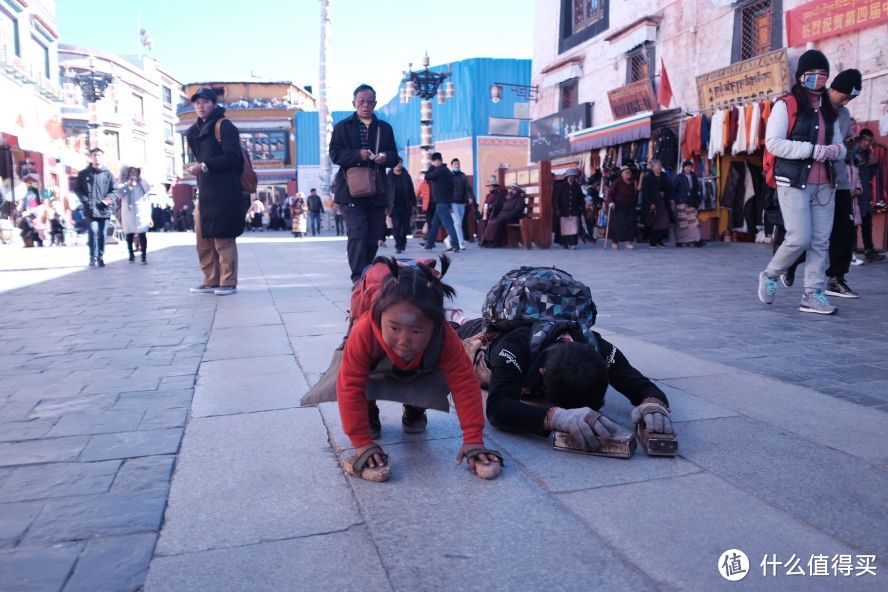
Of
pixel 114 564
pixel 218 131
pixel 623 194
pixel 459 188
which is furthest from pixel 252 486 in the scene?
pixel 459 188

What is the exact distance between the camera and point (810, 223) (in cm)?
533

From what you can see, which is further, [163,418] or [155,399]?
[155,399]

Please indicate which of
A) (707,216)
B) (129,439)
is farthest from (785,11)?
(129,439)

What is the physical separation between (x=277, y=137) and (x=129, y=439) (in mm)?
44887

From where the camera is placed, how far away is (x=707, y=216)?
15.3 meters

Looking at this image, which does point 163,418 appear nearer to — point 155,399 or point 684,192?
point 155,399

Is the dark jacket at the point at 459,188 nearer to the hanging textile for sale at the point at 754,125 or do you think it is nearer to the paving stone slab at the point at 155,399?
the hanging textile for sale at the point at 754,125

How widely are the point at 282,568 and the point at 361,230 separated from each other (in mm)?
4674

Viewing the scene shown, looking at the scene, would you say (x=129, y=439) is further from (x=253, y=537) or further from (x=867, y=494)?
(x=867, y=494)

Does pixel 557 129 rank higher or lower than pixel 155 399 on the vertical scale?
higher

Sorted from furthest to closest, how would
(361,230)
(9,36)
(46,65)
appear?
(46,65)
(9,36)
(361,230)

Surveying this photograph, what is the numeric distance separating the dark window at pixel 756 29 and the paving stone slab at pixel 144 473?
1396cm

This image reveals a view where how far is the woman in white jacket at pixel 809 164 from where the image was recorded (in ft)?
17.1

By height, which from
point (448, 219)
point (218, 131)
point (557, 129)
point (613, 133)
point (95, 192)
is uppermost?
point (557, 129)
